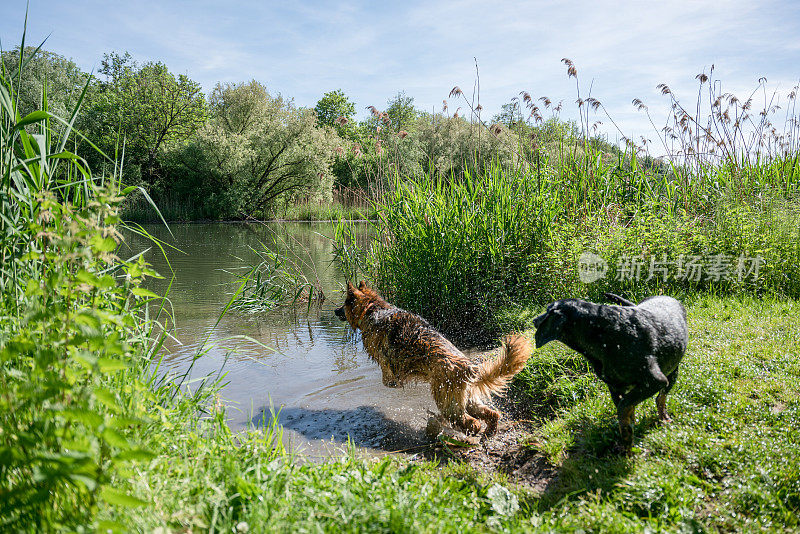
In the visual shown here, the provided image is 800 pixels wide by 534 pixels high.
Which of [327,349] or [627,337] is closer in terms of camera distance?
[627,337]

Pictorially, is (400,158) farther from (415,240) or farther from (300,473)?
(300,473)

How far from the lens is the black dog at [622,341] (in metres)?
2.87

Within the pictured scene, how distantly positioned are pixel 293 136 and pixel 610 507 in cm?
3444

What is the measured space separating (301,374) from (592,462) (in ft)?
12.3

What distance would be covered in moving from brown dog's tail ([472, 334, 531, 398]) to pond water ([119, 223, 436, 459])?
810 mm

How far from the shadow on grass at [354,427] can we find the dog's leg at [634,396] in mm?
1607

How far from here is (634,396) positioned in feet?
9.54

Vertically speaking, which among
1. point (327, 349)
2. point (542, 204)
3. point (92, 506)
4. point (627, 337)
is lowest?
point (327, 349)

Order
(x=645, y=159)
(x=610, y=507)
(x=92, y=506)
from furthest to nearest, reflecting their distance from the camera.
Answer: (x=645, y=159) → (x=610, y=507) → (x=92, y=506)

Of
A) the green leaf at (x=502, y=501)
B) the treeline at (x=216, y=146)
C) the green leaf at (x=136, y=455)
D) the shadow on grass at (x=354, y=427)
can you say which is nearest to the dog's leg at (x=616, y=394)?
the green leaf at (x=502, y=501)

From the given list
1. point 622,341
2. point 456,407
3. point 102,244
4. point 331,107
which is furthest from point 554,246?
point 331,107

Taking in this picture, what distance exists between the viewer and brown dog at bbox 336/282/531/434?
3.67 metres

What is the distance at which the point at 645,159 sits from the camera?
881cm

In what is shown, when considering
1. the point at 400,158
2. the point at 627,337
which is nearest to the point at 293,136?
the point at 400,158
